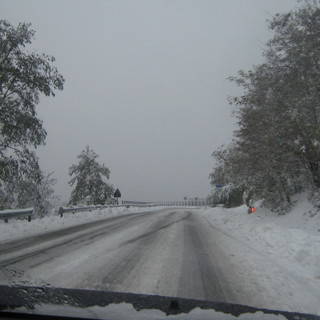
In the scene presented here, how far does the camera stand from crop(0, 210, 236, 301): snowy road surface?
457cm

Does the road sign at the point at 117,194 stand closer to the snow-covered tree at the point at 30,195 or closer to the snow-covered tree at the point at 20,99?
the snow-covered tree at the point at 30,195

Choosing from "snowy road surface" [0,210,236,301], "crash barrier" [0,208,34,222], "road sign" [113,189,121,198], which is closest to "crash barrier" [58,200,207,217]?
"road sign" [113,189,121,198]

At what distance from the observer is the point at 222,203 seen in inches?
1796

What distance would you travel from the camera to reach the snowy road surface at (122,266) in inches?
180

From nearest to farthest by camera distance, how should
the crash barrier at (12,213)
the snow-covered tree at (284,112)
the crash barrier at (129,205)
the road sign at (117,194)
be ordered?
the crash barrier at (12,213) → the snow-covered tree at (284,112) → the crash barrier at (129,205) → the road sign at (117,194)

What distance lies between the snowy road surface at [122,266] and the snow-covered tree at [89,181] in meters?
32.3

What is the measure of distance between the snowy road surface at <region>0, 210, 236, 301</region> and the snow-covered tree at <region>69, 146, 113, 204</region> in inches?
1270

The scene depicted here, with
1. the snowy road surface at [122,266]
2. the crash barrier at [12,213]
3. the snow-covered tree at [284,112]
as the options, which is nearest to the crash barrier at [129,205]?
the crash barrier at [12,213]

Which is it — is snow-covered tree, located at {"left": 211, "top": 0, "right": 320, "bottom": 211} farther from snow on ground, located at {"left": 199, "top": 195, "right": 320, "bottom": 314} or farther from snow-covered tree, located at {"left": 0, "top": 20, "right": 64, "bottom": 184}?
snow-covered tree, located at {"left": 0, "top": 20, "right": 64, "bottom": 184}

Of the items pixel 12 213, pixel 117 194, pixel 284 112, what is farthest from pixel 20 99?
pixel 117 194

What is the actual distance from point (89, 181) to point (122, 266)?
119 ft

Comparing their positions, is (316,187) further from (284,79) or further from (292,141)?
(284,79)

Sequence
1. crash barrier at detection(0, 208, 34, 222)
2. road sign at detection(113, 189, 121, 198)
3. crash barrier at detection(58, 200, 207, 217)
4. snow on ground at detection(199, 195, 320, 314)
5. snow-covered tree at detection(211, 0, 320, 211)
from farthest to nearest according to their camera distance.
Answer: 1. road sign at detection(113, 189, 121, 198)
2. crash barrier at detection(58, 200, 207, 217)
3. snow-covered tree at detection(211, 0, 320, 211)
4. crash barrier at detection(0, 208, 34, 222)
5. snow on ground at detection(199, 195, 320, 314)

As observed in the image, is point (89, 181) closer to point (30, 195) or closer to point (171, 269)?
point (30, 195)
